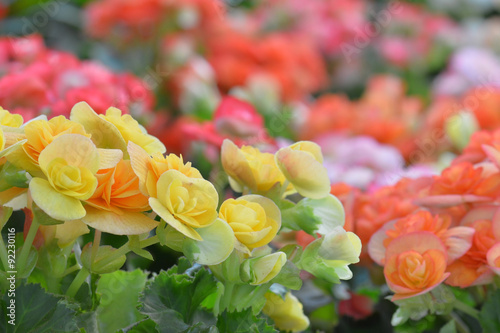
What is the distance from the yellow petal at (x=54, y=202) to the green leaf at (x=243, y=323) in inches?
5.8

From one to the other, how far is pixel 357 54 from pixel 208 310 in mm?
1682

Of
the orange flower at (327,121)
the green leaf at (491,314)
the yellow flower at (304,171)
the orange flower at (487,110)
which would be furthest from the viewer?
the orange flower at (327,121)

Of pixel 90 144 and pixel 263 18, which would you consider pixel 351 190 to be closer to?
pixel 90 144

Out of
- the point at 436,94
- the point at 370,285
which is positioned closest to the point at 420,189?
the point at 370,285

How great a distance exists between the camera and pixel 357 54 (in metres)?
2.10

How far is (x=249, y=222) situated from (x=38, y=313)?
0.17 m

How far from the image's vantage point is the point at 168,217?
429mm

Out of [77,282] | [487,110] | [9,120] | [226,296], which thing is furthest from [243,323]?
[487,110]

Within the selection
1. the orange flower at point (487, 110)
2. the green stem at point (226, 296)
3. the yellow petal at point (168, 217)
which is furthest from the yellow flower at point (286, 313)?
the orange flower at point (487, 110)

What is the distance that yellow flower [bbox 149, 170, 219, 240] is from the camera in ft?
1.42

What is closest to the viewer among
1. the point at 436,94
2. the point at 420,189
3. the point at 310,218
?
the point at 310,218

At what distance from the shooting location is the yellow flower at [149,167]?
17.6 inches

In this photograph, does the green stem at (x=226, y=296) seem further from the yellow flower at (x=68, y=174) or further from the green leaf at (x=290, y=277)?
the yellow flower at (x=68, y=174)

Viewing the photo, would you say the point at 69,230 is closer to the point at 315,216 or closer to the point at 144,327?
the point at 144,327
